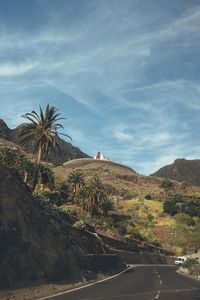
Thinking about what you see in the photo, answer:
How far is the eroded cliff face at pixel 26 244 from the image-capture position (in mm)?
20875

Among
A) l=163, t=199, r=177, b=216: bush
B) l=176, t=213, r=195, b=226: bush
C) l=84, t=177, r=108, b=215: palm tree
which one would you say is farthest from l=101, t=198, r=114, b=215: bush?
l=163, t=199, r=177, b=216: bush

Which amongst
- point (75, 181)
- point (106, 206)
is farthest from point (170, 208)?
point (75, 181)

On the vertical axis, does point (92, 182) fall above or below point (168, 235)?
above

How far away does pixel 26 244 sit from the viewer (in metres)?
23.4

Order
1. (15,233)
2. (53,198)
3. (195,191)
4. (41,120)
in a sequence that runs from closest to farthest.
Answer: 1. (15,233)
2. (41,120)
3. (53,198)
4. (195,191)

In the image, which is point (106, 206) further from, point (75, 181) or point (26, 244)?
point (26, 244)

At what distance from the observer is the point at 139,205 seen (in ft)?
342

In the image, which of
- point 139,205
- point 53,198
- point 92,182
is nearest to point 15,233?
point 53,198

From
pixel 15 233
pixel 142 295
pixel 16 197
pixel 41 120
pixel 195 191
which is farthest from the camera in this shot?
pixel 195 191

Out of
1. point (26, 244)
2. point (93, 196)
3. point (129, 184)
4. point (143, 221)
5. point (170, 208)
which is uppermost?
point (129, 184)

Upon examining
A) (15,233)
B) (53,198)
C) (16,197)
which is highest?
(53,198)

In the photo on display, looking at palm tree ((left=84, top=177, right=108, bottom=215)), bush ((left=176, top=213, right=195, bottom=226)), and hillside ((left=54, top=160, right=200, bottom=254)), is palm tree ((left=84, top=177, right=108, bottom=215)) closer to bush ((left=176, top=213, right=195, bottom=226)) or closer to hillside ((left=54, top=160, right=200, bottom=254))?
hillside ((left=54, top=160, right=200, bottom=254))

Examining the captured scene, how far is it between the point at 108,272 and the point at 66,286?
12324mm

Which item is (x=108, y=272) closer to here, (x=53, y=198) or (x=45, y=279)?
(x=45, y=279)
